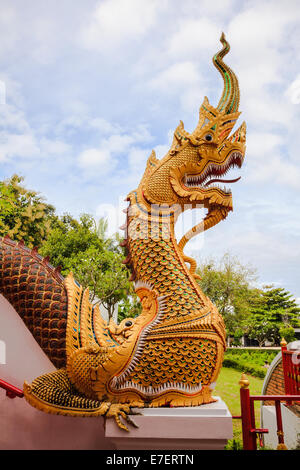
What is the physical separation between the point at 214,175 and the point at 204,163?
22cm

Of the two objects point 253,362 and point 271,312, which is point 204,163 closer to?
point 253,362

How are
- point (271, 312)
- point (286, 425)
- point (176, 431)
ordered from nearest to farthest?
point (176, 431) < point (286, 425) < point (271, 312)

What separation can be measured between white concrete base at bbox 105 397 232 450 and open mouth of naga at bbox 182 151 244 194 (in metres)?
2.39

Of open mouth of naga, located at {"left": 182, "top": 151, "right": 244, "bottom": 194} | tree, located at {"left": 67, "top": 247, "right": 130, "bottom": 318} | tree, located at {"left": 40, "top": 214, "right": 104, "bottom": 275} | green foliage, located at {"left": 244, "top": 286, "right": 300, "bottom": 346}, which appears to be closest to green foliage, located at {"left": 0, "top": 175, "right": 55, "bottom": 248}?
tree, located at {"left": 40, "top": 214, "right": 104, "bottom": 275}

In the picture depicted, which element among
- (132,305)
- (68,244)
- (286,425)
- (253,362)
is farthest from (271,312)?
(286,425)

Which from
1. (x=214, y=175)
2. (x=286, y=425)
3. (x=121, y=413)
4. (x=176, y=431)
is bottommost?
(x=286, y=425)

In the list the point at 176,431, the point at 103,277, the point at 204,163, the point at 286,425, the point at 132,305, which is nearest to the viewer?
the point at 176,431

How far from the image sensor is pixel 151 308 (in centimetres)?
311

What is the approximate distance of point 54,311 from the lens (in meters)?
3.12

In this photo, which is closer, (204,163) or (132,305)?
(204,163)

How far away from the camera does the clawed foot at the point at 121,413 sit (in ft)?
8.29

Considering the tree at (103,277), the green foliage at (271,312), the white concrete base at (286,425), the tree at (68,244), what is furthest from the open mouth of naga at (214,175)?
the green foliage at (271,312)
